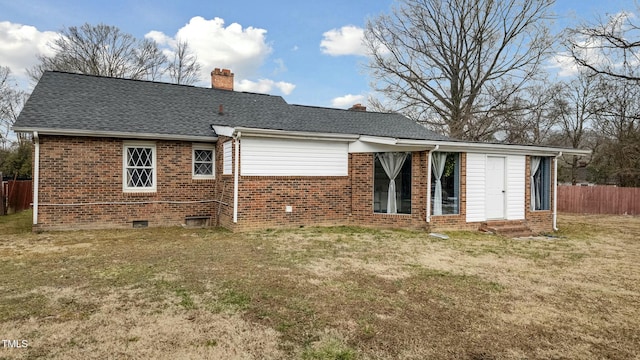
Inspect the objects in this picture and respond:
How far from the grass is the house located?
5.96 ft

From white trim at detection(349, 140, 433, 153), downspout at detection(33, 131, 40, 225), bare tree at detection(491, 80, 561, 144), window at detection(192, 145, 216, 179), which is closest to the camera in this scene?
downspout at detection(33, 131, 40, 225)

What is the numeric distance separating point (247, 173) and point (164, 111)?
4183mm

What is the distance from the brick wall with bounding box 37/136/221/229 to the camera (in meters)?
9.24

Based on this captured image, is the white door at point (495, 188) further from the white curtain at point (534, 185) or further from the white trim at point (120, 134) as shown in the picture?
the white trim at point (120, 134)

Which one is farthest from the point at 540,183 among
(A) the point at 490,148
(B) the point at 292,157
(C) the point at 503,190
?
(B) the point at 292,157

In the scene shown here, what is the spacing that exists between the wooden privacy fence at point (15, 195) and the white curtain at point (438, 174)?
15.1 meters

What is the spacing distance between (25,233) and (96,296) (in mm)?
6576

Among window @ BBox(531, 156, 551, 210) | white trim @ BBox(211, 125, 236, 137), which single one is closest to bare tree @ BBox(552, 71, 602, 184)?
window @ BBox(531, 156, 551, 210)

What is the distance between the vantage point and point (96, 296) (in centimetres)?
443

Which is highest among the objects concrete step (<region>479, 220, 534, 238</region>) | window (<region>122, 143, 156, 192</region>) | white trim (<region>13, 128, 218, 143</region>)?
white trim (<region>13, 128, 218, 143</region>)

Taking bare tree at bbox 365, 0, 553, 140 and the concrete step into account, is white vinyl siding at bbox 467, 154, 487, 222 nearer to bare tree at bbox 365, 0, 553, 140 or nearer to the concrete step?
the concrete step

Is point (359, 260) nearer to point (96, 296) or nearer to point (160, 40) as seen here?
point (96, 296)

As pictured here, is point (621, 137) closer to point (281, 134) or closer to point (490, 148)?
point (490, 148)

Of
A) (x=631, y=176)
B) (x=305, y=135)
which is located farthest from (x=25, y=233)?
(x=631, y=176)
